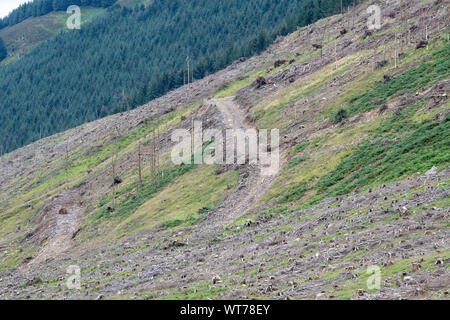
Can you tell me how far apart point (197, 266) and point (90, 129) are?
10085cm

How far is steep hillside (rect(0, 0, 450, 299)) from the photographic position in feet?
91.5

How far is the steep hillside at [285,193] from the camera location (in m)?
27.9

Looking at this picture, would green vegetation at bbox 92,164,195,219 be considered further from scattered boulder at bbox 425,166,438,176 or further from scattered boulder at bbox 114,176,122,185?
scattered boulder at bbox 425,166,438,176

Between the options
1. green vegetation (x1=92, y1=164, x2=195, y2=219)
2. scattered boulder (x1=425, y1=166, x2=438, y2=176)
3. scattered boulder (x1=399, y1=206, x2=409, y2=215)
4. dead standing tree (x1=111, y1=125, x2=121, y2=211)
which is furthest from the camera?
dead standing tree (x1=111, y1=125, x2=121, y2=211)

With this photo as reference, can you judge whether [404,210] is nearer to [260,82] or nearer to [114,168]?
[114,168]

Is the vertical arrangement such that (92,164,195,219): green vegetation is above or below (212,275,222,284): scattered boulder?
above

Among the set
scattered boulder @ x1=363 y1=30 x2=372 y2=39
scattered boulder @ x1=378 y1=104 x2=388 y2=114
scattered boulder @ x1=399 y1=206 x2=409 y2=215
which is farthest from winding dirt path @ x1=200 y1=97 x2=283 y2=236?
scattered boulder @ x1=363 y1=30 x2=372 y2=39

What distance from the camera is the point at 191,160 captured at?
71.9 metres

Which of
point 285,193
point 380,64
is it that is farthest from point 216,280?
point 380,64

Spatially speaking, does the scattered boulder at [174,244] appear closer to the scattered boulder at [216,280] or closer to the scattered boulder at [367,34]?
the scattered boulder at [216,280]

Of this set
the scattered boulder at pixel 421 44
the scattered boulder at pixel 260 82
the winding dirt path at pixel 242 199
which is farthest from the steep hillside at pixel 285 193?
the scattered boulder at pixel 421 44

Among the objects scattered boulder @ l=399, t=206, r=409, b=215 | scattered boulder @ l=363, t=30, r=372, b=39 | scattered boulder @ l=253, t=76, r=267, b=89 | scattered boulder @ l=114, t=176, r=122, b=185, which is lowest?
scattered boulder @ l=399, t=206, r=409, b=215

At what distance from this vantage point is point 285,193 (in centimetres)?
4956
